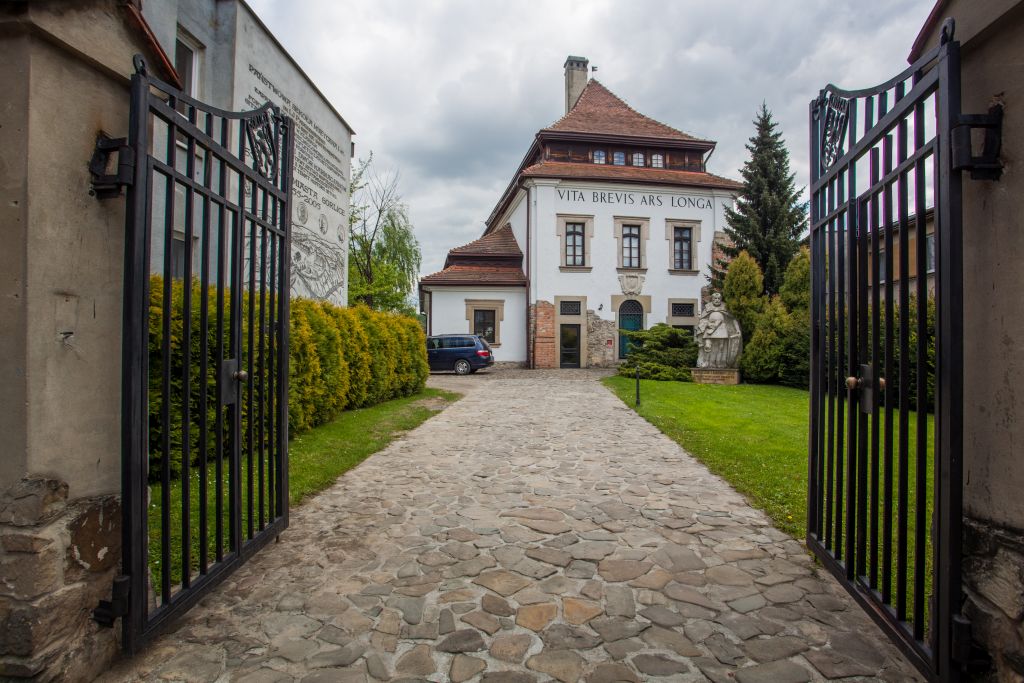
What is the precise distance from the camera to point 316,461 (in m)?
6.53

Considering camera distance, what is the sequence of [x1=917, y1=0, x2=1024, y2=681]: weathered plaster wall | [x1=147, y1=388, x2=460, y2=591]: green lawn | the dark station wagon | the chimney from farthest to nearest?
the chimney → the dark station wagon → [x1=147, y1=388, x2=460, y2=591]: green lawn → [x1=917, y1=0, x2=1024, y2=681]: weathered plaster wall

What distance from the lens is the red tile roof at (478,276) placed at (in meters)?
26.8

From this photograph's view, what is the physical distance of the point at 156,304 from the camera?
5.08m

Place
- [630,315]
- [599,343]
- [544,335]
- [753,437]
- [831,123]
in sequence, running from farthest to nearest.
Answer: [630,315], [599,343], [544,335], [753,437], [831,123]

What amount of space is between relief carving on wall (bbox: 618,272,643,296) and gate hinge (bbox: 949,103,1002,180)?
2505cm

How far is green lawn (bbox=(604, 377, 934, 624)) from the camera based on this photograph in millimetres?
4930

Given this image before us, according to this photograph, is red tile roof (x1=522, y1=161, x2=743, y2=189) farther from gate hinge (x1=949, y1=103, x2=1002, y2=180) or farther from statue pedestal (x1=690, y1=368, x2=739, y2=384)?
gate hinge (x1=949, y1=103, x2=1002, y2=180)

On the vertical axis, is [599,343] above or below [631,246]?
below

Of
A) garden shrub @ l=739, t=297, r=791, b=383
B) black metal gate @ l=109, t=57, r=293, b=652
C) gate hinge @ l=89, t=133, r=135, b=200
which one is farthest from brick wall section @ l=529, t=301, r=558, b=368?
gate hinge @ l=89, t=133, r=135, b=200

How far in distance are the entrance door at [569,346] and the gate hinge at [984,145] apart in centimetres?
2434

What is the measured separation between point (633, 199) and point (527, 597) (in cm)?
2570

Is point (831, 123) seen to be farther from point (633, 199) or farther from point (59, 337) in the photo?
point (633, 199)

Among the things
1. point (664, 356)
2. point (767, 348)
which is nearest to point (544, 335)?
point (664, 356)

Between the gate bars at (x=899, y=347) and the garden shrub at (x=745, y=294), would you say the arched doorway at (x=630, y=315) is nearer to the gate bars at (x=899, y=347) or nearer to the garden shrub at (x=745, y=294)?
the garden shrub at (x=745, y=294)
